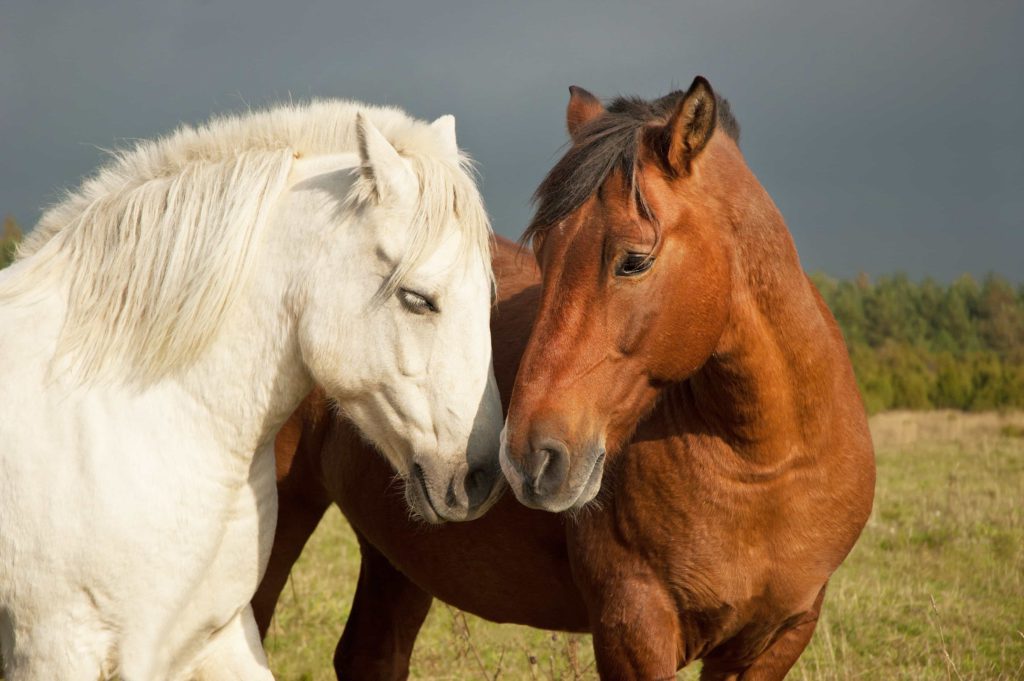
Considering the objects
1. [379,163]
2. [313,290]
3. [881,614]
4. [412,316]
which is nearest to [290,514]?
[313,290]

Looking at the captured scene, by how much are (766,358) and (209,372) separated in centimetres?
162

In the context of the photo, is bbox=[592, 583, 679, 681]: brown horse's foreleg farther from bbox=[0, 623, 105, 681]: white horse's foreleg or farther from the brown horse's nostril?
bbox=[0, 623, 105, 681]: white horse's foreleg

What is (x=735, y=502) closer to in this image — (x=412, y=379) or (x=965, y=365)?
(x=412, y=379)

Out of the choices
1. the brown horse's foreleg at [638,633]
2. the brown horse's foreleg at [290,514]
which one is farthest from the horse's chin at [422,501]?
the brown horse's foreleg at [290,514]

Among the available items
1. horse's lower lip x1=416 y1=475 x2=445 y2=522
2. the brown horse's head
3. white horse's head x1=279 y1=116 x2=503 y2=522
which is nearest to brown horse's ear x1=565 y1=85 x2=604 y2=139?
the brown horse's head

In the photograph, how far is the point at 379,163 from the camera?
281 cm

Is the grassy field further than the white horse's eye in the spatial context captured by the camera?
Yes

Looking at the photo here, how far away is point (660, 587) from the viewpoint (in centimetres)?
326

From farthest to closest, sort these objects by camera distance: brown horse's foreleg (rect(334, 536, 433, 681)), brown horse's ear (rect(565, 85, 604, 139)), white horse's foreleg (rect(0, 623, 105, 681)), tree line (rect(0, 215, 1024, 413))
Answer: tree line (rect(0, 215, 1024, 413)), brown horse's foreleg (rect(334, 536, 433, 681)), brown horse's ear (rect(565, 85, 604, 139)), white horse's foreleg (rect(0, 623, 105, 681))

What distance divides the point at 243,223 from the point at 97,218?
0.50 meters

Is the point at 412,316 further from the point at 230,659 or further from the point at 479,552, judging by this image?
the point at 479,552

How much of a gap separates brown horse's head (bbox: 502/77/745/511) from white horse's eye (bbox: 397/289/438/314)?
308mm

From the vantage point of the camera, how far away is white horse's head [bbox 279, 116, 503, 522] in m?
2.84

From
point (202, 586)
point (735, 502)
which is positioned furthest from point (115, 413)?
point (735, 502)
